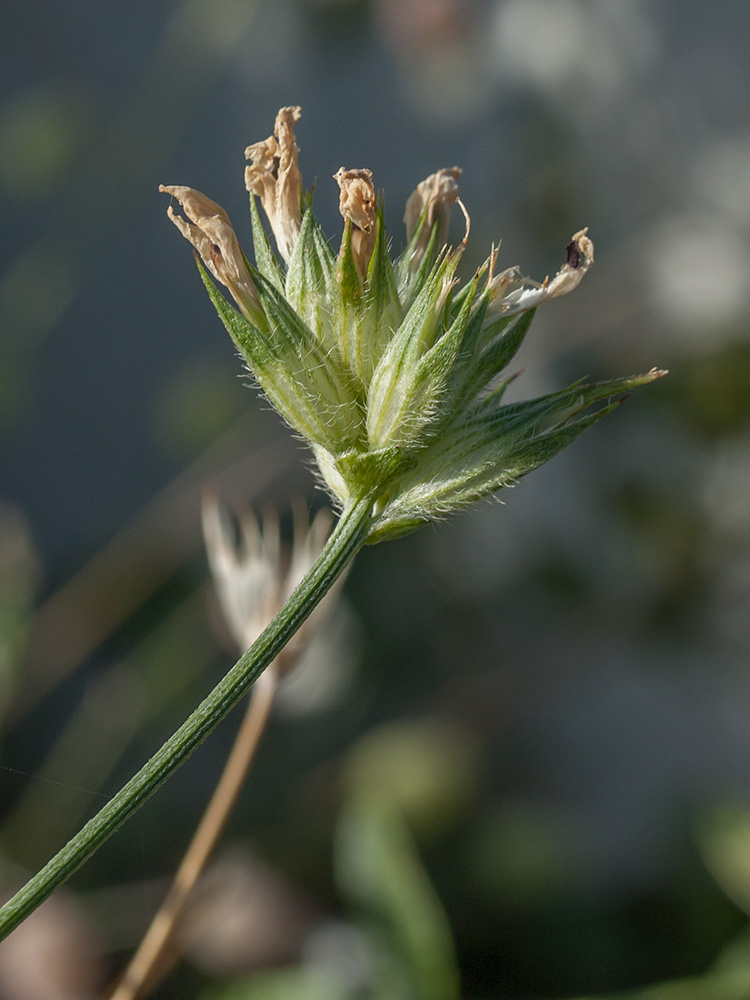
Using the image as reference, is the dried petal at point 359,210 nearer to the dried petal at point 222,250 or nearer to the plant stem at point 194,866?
the dried petal at point 222,250

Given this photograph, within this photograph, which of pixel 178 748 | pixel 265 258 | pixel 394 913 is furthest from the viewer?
pixel 394 913

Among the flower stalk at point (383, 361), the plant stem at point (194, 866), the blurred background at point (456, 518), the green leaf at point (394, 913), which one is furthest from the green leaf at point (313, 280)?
the blurred background at point (456, 518)

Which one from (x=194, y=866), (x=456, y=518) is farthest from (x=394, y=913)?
(x=456, y=518)

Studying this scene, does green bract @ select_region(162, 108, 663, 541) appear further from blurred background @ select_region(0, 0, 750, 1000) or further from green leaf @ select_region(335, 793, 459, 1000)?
blurred background @ select_region(0, 0, 750, 1000)

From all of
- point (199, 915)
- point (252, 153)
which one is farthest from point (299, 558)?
point (199, 915)

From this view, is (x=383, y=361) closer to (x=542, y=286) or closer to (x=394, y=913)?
(x=542, y=286)
